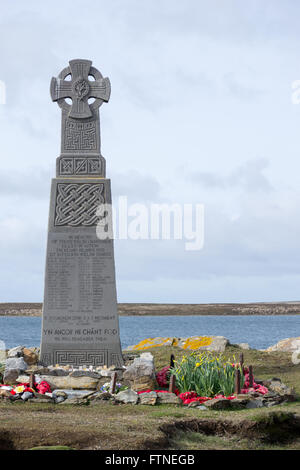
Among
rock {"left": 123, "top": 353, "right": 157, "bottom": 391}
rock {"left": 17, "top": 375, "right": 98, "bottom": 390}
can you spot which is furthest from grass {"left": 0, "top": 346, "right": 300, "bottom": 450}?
rock {"left": 17, "top": 375, "right": 98, "bottom": 390}

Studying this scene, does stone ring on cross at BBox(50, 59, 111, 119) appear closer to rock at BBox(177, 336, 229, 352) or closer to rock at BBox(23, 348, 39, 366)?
rock at BBox(23, 348, 39, 366)

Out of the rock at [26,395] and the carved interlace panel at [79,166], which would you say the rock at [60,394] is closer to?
the rock at [26,395]

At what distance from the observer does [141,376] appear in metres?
12.6

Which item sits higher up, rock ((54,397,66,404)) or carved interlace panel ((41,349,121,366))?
carved interlace panel ((41,349,121,366))

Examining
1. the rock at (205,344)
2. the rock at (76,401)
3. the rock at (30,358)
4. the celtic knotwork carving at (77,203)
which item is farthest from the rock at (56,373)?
the rock at (205,344)

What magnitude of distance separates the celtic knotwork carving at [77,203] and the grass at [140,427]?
492cm

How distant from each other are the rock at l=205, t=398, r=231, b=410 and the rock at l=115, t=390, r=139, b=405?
54.1 inches

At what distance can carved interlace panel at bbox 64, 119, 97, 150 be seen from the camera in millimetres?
15453

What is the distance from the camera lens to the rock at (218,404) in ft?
35.3

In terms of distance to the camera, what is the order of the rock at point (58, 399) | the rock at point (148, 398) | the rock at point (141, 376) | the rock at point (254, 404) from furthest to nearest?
1. the rock at point (141, 376)
2. the rock at point (58, 399)
3. the rock at point (148, 398)
4. the rock at point (254, 404)

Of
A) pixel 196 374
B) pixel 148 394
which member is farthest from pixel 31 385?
pixel 196 374

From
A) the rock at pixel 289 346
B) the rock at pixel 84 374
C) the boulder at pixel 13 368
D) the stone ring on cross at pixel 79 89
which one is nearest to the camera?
the boulder at pixel 13 368

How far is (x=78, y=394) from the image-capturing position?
1182 centimetres
